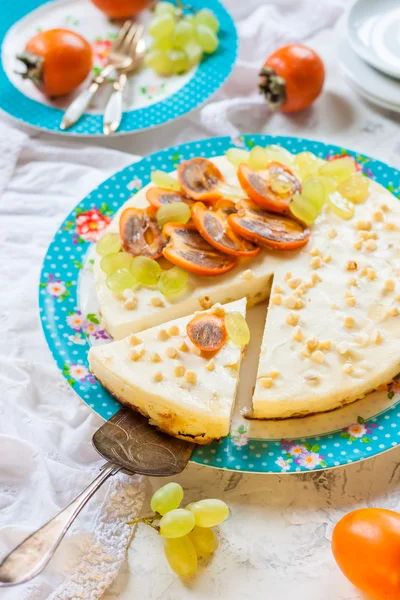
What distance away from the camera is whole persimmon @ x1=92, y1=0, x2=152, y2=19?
4.24 metres

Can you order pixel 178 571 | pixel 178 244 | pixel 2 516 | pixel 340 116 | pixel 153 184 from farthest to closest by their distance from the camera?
1. pixel 340 116
2. pixel 153 184
3. pixel 178 244
4. pixel 2 516
5. pixel 178 571

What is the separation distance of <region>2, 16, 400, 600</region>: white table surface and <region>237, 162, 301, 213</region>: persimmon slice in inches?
44.3

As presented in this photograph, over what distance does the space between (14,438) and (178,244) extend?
0.97 meters

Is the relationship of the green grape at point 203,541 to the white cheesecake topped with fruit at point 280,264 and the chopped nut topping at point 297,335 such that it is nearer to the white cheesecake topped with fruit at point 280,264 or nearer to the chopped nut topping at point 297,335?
the white cheesecake topped with fruit at point 280,264

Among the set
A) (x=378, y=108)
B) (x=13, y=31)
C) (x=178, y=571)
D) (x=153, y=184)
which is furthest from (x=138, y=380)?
(x=13, y=31)

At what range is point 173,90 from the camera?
3.91m

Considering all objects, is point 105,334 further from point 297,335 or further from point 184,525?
point 184,525

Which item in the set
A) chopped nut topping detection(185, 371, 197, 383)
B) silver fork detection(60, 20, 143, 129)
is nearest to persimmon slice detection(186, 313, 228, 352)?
chopped nut topping detection(185, 371, 197, 383)

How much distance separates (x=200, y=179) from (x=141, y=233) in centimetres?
38

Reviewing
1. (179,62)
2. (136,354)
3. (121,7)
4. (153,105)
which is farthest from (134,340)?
(121,7)

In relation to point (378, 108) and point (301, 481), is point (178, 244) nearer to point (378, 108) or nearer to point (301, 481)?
point (301, 481)

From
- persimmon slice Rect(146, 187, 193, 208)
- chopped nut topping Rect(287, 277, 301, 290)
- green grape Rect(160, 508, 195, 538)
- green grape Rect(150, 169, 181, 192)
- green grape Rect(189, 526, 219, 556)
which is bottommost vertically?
green grape Rect(189, 526, 219, 556)

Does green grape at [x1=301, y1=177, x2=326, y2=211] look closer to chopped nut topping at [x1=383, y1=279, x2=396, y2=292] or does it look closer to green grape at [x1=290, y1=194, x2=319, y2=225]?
green grape at [x1=290, y1=194, x2=319, y2=225]

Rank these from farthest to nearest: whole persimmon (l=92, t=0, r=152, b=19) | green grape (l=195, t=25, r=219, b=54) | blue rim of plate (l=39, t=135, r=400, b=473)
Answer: whole persimmon (l=92, t=0, r=152, b=19) → green grape (l=195, t=25, r=219, b=54) → blue rim of plate (l=39, t=135, r=400, b=473)
